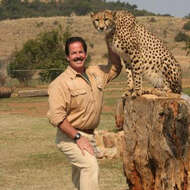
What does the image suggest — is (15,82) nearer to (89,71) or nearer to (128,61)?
(128,61)

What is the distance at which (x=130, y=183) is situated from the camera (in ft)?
21.0

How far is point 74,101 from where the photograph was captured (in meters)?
4.66

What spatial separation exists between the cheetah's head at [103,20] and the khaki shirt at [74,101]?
6.78 feet

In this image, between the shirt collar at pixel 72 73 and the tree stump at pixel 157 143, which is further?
the tree stump at pixel 157 143

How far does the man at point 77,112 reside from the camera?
460cm

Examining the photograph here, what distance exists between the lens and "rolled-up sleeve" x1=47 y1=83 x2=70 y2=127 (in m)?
4.57

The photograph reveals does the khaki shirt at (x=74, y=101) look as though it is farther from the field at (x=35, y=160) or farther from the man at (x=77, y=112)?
the field at (x=35, y=160)

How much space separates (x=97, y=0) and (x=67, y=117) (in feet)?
285

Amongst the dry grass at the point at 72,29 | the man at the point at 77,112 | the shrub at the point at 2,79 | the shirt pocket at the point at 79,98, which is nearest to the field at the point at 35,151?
the shrub at the point at 2,79

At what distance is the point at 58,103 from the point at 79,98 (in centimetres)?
18

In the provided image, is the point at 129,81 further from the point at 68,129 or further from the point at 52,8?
the point at 52,8

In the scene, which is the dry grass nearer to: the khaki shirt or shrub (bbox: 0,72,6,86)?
shrub (bbox: 0,72,6,86)

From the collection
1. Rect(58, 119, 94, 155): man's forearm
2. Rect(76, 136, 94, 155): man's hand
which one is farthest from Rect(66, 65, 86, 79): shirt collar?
Rect(76, 136, 94, 155): man's hand

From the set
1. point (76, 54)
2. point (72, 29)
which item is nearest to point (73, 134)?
point (76, 54)
